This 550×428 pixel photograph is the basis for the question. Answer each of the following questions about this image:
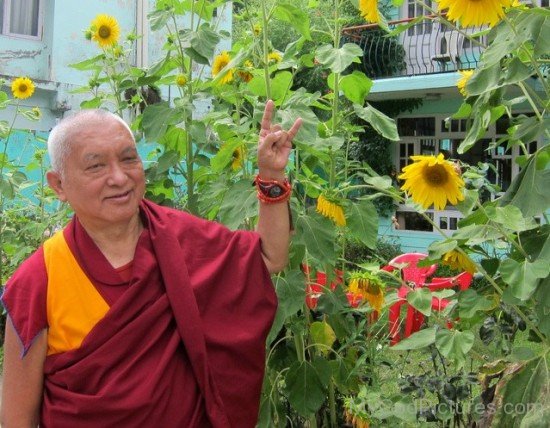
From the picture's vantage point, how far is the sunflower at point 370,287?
2.59 meters

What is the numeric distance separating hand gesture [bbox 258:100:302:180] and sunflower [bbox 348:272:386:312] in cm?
59

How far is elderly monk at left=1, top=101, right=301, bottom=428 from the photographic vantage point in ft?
6.59

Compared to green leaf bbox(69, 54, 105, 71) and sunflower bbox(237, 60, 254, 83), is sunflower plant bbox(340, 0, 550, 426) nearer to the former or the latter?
sunflower bbox(237, 60, 254, 83)

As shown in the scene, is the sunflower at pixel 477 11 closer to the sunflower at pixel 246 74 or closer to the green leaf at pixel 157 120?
the sunflower at pixel 246 74

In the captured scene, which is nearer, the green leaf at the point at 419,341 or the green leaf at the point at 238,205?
the green leaf at the point at 419,341

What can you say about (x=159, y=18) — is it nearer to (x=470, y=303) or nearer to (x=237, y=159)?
(x=237, y=159)

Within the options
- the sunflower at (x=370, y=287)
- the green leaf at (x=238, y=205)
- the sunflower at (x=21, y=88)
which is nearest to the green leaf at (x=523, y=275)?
the sunflower at (x=370, y=287)

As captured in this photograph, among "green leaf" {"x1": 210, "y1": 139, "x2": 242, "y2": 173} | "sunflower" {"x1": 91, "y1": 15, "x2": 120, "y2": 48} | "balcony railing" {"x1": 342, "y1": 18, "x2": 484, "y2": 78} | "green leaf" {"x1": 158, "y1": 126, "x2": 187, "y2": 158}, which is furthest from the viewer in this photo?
"balcony railing" {"x1": 342, "y1": 18, "x2": 484, "y2": 78}

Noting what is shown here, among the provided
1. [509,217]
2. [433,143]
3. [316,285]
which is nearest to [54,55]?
[433,143]

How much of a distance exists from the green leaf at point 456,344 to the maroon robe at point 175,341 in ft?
1.57

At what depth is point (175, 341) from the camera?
2.06 meters

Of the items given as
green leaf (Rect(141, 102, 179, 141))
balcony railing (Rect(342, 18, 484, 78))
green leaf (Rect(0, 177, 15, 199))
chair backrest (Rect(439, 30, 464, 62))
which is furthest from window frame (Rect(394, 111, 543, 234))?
green leaf (Rect(141, 102, 179, 141))

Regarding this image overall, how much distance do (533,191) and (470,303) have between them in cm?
36

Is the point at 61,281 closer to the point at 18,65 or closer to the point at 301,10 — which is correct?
the point at 301,10
